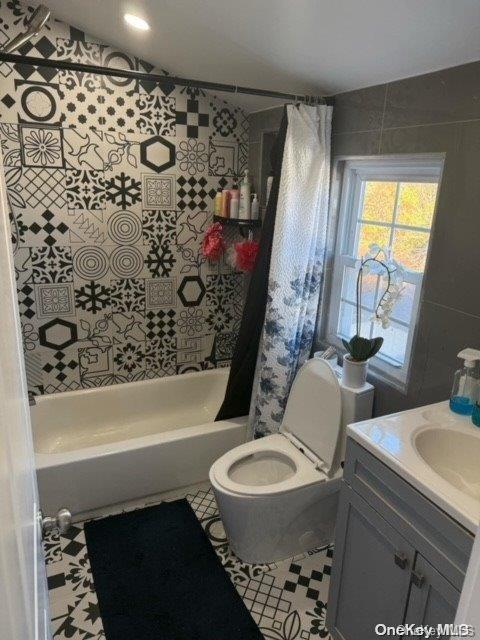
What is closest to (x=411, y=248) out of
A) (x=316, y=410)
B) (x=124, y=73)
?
(x=316, y=410)

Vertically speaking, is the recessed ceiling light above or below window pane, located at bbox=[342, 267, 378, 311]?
above

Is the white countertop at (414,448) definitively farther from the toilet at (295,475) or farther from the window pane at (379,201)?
the window pane at (379,201)

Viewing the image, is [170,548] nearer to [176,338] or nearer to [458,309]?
[176,338]

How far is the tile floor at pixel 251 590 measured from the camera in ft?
6.01

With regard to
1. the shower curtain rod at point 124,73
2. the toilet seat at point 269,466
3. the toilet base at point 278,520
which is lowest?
the toilet base at point 278,520

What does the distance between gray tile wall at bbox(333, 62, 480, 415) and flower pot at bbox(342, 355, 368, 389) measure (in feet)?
0.45

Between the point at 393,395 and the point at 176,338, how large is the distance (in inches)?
65.1

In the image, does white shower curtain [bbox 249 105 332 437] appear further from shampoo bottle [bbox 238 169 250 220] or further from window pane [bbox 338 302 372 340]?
shampoo bottle [bbox 238 169 250 220]

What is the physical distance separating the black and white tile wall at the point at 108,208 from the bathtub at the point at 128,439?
140 millimetres

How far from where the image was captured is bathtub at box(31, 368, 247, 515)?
228cm

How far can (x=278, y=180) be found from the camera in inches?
88.1

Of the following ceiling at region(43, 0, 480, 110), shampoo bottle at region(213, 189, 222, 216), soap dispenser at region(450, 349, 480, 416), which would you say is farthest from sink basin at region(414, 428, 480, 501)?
shampoo bottle at region(213, 189, 222, 216)

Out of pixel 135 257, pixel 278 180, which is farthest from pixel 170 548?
pixel 278 180

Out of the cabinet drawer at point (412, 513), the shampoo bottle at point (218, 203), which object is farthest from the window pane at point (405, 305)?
the shampoo bottle at point (218, 203)
